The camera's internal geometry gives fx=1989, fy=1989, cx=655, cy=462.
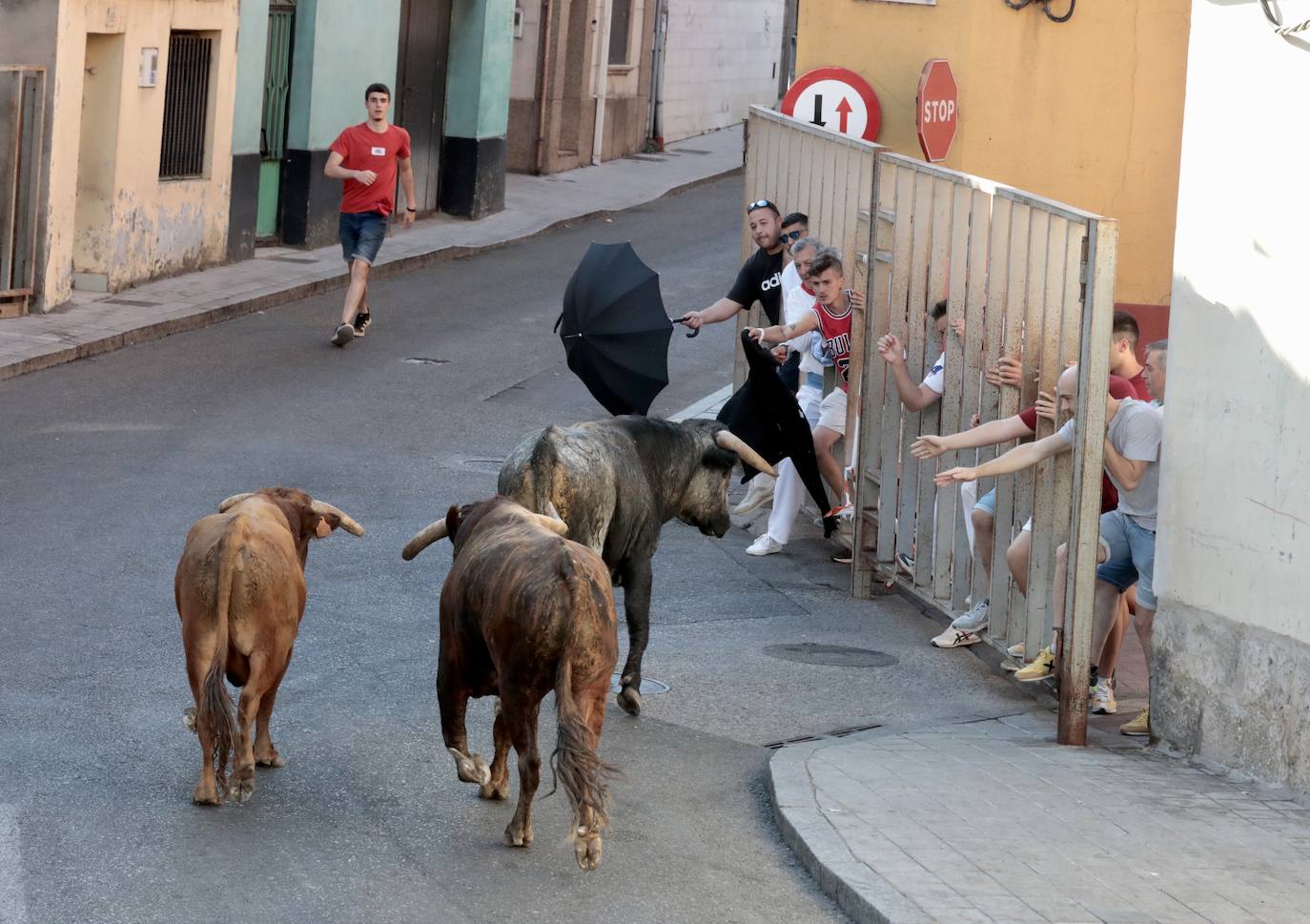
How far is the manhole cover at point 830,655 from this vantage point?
999 cm

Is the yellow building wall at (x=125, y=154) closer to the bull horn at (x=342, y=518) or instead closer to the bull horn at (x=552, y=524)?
the bull horn at (x=342, y=518)

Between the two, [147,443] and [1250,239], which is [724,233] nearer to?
[147,443]

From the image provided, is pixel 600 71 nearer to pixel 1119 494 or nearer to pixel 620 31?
pixel 620 31

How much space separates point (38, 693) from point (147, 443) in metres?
5.33

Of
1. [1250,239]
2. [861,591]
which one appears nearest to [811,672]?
[861,591]

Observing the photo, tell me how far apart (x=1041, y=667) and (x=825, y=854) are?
8.65 ft

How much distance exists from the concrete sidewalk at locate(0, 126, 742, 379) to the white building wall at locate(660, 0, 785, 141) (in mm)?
2713

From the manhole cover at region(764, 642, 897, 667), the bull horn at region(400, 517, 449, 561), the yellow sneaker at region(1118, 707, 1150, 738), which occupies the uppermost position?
the bull horn at region(400, 517, 449, 561)

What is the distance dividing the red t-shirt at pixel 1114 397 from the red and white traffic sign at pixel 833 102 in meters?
6.30

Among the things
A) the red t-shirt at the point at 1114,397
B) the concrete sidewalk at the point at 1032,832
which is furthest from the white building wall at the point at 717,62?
the concrete sidewalk at the point at 1032,832

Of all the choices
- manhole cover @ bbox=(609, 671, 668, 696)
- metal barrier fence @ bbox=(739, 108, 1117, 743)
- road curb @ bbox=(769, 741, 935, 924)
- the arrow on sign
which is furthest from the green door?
road curb @ bbox=(769, 741, 935, 924)

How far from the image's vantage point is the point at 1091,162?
1717cm

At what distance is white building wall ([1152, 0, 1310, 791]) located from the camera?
791cm

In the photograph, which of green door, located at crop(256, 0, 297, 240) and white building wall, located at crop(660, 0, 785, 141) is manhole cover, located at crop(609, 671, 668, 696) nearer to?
green door, located at crop(256, 0, 297, 240)
